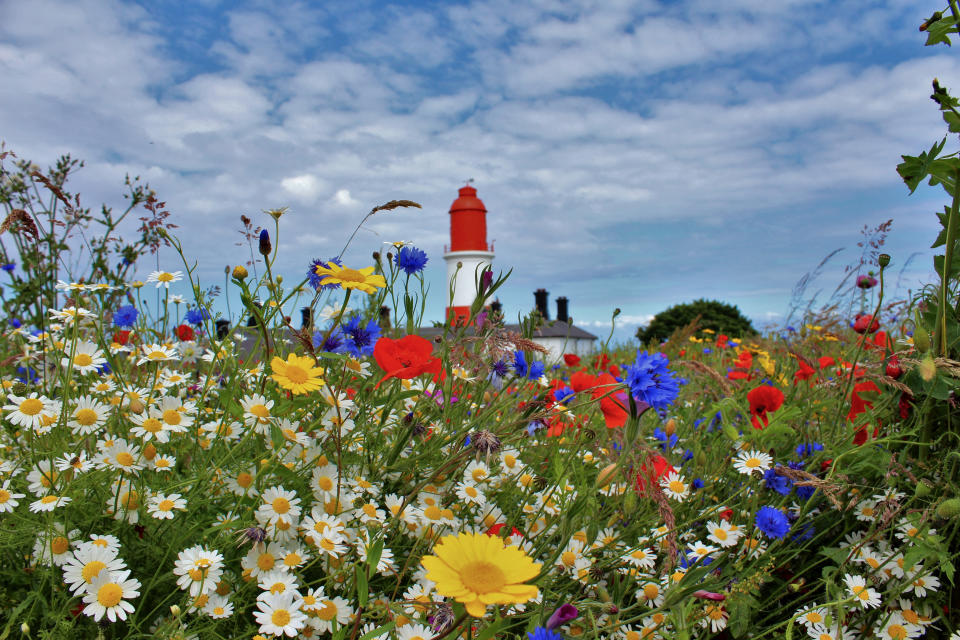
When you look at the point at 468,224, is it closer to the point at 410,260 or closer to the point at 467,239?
the point at 467,239

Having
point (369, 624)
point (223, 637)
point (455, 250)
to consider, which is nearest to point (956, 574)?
point (369, 624)

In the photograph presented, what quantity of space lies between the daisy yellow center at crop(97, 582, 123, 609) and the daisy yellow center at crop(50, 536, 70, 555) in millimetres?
210

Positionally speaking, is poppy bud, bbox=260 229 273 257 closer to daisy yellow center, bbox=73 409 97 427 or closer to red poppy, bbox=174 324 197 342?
daisy yellow center, bbox=73 409 97 427

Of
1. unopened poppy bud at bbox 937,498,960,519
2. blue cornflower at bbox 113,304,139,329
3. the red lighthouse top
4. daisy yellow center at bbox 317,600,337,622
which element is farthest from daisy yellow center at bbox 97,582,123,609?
the red lighthouse top

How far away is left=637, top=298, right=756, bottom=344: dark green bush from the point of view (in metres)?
14.4

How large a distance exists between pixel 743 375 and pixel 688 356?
4.92ft

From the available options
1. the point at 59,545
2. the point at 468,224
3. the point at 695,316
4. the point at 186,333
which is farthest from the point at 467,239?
the point at 59,545

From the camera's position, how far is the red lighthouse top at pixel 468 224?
22891mm

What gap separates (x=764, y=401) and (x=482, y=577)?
1560 millimetres

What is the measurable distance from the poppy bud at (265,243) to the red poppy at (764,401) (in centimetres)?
150

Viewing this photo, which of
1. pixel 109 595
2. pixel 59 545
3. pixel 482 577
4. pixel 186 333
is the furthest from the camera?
pixel 186 333

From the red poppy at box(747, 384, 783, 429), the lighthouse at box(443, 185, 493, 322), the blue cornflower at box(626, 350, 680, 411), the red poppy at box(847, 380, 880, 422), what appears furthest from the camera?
the lighthouse at box(443, 185, 493, 322)

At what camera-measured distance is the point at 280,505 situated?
1.27m

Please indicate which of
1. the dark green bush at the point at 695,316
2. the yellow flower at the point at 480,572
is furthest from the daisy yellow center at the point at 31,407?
the dark green bush at the point at 695,316
